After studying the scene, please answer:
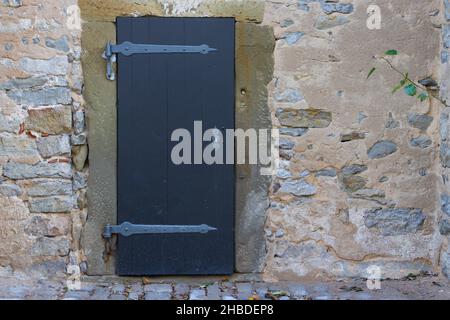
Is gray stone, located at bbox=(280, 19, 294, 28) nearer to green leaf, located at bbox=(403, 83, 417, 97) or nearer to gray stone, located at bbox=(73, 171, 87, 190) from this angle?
green leaf, located at bbox=(403, 83, 417, 97)

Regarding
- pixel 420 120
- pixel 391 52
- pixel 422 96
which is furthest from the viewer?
pixel 420 120

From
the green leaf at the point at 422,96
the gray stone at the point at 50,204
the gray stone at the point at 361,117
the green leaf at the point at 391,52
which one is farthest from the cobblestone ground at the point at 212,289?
the green leaf at the point at 391,52

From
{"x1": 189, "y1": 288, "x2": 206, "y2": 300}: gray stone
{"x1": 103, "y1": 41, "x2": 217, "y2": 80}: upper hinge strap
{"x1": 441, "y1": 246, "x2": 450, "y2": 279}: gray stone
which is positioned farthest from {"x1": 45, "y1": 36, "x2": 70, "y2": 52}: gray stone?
{"x1": 441, "y1": 246, "x2": 450, "y2": 279}: gray stone

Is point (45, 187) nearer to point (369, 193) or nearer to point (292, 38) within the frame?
point (292, 38)

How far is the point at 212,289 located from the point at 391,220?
1.19 metres

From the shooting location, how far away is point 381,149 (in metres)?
4.85

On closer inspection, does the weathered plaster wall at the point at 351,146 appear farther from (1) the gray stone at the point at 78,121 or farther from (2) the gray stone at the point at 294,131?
(1) the gray stone at the point at 78,121

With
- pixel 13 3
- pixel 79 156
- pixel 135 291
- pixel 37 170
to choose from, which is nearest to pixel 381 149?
pixel 135 291

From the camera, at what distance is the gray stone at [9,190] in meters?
4.72

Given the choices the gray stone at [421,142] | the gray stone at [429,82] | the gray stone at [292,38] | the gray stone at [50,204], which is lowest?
the gray stone at [50,204]

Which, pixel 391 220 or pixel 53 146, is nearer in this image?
pixel 53 146

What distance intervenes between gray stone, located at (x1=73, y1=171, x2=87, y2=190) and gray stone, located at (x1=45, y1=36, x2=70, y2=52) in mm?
756

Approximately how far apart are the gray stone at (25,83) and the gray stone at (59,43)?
0.19 meters
